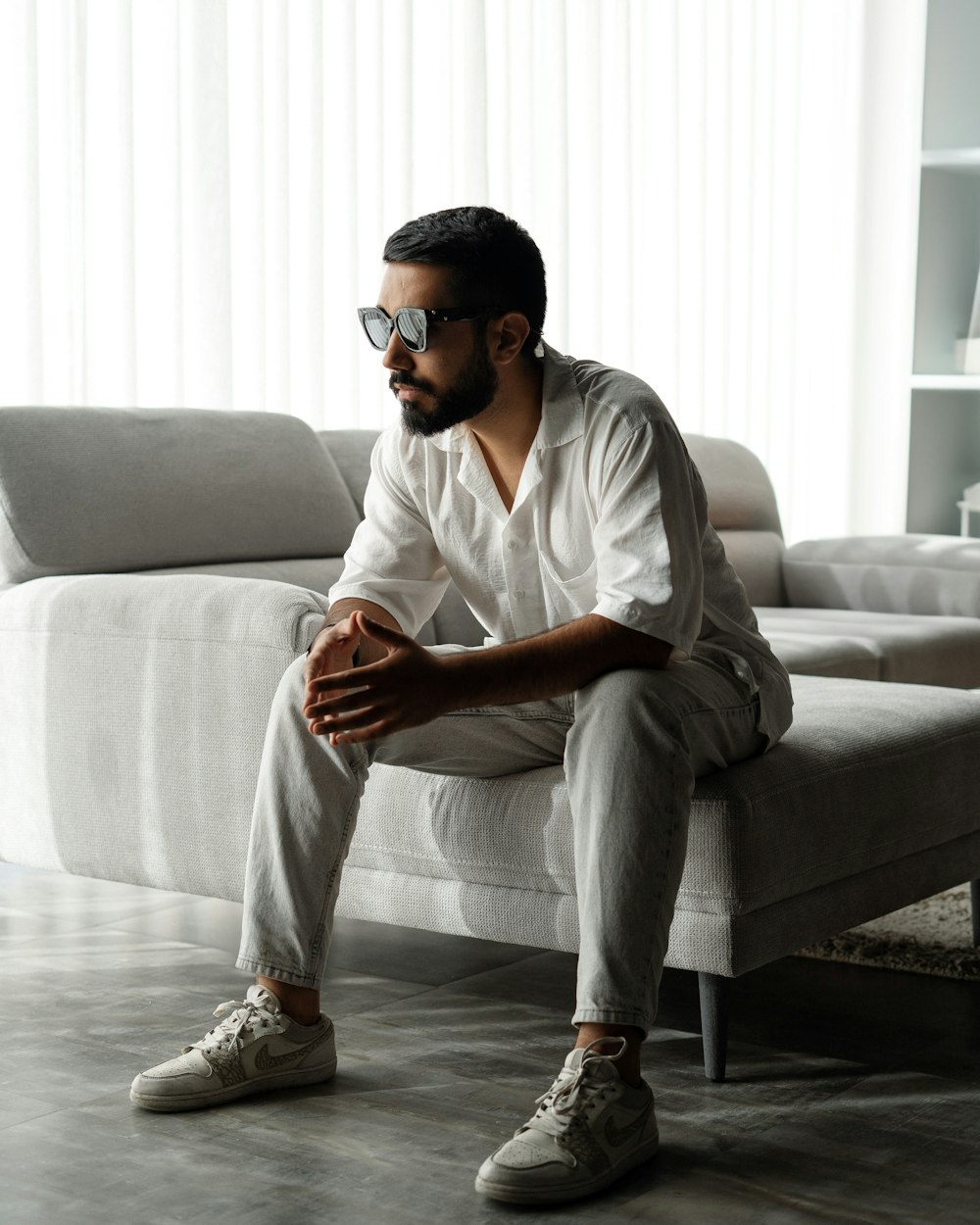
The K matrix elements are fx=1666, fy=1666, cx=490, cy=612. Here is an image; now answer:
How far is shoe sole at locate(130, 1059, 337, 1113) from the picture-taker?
72.1 inches

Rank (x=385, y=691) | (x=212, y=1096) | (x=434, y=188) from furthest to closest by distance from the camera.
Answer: (x=434, y=188) → (x=212, y=1096) → (x=385, y=691)

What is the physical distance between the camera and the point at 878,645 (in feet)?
11.2

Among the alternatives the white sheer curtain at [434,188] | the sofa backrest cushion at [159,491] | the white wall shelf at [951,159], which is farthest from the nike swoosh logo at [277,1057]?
the white wall shelf at [951,159]

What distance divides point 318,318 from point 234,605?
172cm

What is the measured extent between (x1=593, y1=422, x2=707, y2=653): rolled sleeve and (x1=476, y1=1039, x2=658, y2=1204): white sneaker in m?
0.44

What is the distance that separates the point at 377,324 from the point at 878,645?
1794 millimetres

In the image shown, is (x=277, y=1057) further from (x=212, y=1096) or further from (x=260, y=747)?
(x=260, y=747)

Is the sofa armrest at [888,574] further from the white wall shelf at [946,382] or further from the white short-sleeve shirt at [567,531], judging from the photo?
the white short-sleeve shirt at [567,531]

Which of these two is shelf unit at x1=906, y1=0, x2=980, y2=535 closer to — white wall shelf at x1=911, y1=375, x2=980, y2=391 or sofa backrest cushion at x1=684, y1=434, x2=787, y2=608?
white wall shelf at x1=911, y1=375, x2=980, y2=391

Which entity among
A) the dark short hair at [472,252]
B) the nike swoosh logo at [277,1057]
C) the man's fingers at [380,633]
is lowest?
the nike swoosh logo at [277,1057]

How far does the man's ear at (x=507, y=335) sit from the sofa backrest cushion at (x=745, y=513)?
2.08 meters

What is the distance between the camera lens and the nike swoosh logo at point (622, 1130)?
164 cm

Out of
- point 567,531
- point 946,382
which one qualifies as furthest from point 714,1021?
point 946,382

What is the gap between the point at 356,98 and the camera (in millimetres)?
3859
